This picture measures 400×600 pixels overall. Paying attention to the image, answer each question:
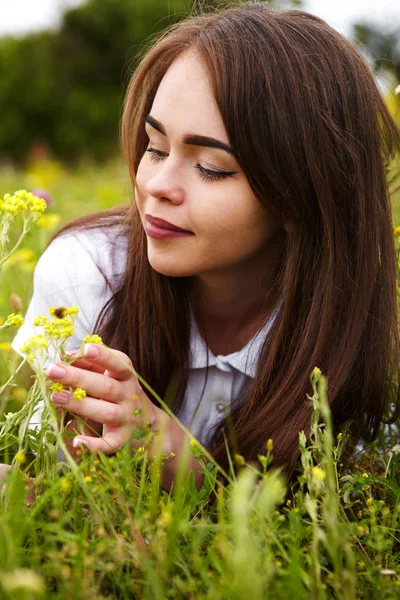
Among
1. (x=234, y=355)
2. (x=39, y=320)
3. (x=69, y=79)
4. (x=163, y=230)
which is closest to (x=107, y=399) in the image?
(x=39, y=320)

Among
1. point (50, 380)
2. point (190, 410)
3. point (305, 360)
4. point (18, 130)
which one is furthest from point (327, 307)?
point (18, 130)

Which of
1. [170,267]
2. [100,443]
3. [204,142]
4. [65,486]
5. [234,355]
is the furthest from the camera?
[234,355]

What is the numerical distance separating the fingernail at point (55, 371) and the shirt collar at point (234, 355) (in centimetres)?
65

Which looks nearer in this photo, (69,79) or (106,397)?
(106,397)

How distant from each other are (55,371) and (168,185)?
0.48m

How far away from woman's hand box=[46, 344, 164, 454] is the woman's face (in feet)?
1.00

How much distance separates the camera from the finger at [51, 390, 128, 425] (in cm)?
127

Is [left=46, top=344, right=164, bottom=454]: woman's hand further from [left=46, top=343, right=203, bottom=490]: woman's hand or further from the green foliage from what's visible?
the green foliage

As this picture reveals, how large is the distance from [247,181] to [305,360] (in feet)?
1.42

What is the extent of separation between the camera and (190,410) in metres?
1.87

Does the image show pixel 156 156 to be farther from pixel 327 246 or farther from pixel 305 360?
pixel 305 360

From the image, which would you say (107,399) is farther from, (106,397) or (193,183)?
(193,183)

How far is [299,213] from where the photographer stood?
1.55 m

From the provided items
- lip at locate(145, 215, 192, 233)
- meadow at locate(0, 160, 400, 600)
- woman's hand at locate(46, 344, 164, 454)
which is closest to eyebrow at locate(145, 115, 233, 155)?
lip at locate(145, 215, 192, 233)
